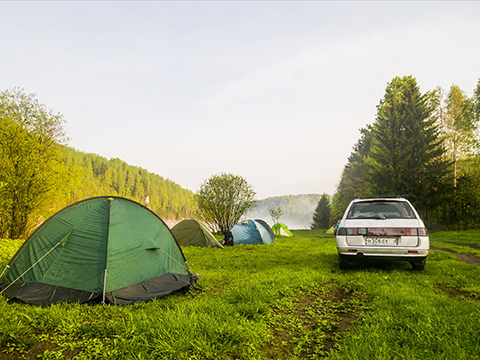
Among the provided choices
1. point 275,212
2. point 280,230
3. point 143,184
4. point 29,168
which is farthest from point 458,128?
point 143,184

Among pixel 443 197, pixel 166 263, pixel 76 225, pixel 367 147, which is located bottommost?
pixel 166 263

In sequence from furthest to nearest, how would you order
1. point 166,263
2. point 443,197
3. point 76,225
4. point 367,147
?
1. point 367,147
2. point 443,197
3. point 166,263
4. point 76,225

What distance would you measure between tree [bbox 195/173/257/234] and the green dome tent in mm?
20893

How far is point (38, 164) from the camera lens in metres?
13.0

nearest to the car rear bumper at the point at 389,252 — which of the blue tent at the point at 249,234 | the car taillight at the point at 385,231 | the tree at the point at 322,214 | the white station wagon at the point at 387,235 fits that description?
the white station wagon at the point at 387,235

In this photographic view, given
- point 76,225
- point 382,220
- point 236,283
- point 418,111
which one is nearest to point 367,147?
point 418,111

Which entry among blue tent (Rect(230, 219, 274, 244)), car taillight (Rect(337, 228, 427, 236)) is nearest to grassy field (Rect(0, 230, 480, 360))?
car taillight (Rect(337, 228, 427, 236))

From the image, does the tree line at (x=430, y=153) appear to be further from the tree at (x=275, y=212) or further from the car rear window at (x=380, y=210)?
the car rear window at (x=380, y=210)

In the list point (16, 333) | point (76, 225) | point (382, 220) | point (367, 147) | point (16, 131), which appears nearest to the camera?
point (16, 333)

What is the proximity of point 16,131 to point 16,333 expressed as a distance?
13531mm

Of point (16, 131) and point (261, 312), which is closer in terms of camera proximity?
point (261, 312)

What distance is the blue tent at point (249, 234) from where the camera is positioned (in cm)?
1478

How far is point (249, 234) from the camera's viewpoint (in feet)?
49.5

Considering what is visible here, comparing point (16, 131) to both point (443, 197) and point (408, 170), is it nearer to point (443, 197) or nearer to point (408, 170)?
point (408, 170)
